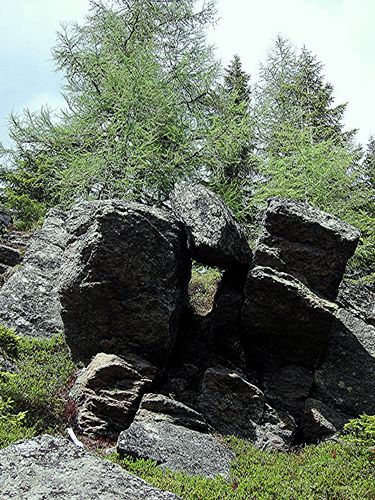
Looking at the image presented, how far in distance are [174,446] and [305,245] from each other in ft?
17.4

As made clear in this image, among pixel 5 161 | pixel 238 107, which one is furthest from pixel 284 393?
pixel 5 161

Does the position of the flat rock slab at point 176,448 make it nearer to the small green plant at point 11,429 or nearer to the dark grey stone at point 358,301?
the small green plant at point 11,429

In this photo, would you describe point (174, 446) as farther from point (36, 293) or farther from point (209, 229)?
point (36, 293)

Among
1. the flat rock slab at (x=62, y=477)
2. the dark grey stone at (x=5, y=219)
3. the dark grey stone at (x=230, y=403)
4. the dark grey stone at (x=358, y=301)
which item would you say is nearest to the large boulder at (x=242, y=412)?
the dark grey stone at (x=230, y=403)

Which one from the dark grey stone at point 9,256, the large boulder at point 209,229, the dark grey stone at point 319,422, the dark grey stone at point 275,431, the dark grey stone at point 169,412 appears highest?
the large boulder at point 209,229

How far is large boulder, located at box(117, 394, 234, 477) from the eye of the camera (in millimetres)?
8039

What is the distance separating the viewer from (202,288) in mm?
15211

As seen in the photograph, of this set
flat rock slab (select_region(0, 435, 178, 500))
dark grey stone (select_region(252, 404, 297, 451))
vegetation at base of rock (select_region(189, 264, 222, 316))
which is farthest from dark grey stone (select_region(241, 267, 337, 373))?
flat rock slab (select_region(0, 435, 178, 500))

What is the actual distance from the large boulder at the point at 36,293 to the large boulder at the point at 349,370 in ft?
22.5

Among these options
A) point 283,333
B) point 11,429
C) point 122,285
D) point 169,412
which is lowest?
point 11,429

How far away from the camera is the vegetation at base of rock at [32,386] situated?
8.09m

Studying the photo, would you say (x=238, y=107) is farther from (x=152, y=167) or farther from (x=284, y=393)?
(x=284, y=393)

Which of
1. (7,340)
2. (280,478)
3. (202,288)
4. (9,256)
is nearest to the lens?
(280,478)

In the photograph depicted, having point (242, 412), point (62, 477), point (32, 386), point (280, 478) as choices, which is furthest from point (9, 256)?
point (62, 477)
